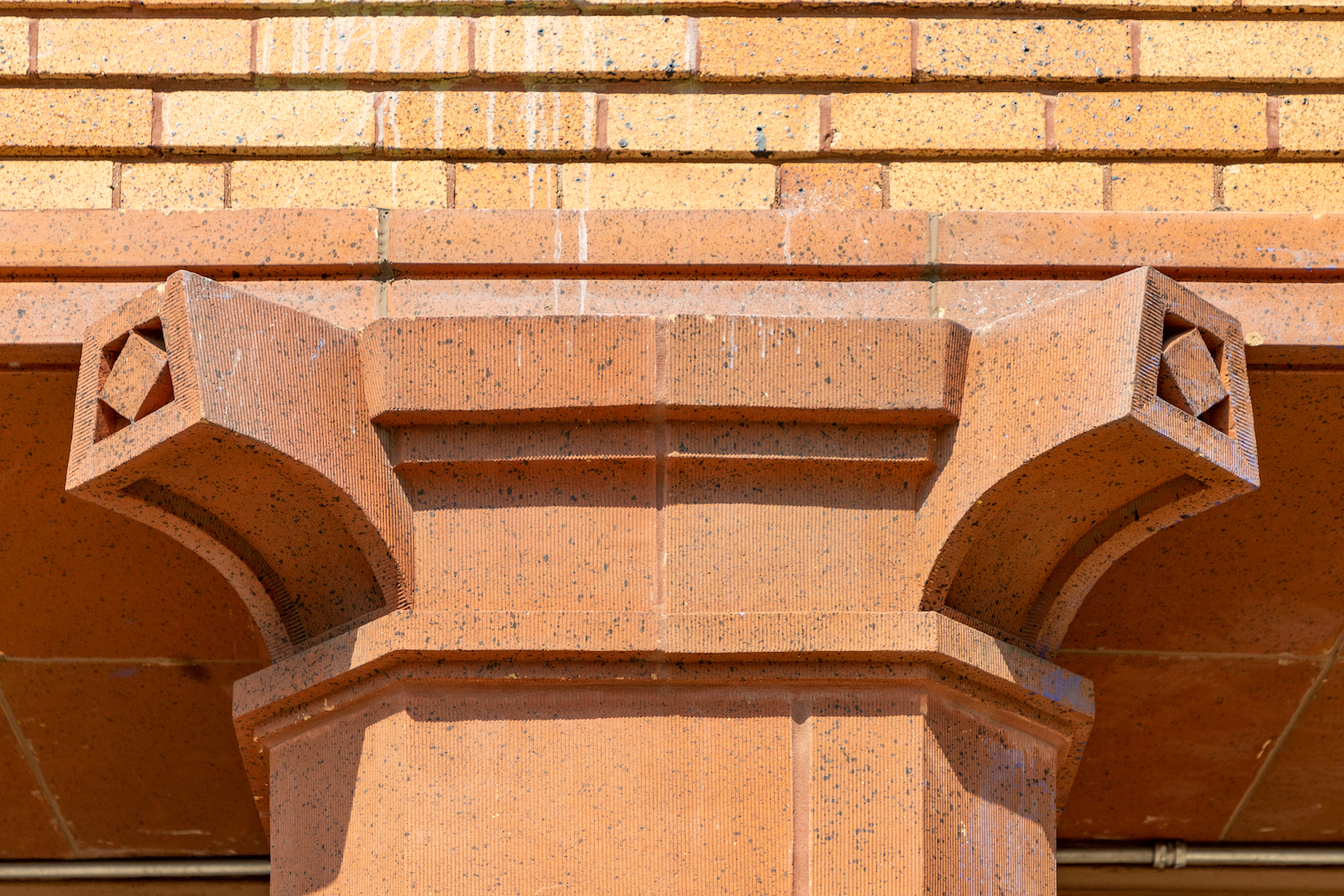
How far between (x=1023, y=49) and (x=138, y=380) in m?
1.69

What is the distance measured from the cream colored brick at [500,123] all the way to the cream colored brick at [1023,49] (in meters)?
0.64

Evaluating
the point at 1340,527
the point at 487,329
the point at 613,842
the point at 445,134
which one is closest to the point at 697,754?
the point at 613,842

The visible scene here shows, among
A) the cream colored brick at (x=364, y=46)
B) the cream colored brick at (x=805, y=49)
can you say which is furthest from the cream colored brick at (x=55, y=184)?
the cream colored brick at (x=805, y=49)

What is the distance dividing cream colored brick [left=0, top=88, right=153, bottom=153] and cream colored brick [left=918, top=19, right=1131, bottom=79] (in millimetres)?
1446

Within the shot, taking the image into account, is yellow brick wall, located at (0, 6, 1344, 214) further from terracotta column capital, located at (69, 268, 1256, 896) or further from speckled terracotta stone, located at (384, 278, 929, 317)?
terracotta column capital, located at (69, 268, 1256, 896)

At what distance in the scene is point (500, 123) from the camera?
3.07 meters

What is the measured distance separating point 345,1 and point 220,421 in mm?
907

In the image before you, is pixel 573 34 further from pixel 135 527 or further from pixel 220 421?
pixel 135 527

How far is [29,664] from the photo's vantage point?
3574 millimetres

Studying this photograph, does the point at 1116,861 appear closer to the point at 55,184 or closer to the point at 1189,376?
the point at 1189,376

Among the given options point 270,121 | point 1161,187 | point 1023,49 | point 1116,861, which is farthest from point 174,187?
point 1116,861

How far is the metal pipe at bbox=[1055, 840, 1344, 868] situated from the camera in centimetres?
394

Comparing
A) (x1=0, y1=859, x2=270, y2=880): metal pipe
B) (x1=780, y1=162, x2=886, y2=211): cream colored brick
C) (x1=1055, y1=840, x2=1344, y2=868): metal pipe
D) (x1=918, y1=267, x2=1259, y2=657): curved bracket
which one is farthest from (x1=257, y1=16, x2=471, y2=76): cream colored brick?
(x1=1055, y1=840, x2=1344, y2=868): metal pipe

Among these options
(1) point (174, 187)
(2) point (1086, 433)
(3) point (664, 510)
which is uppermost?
(1) point (174, 187)
